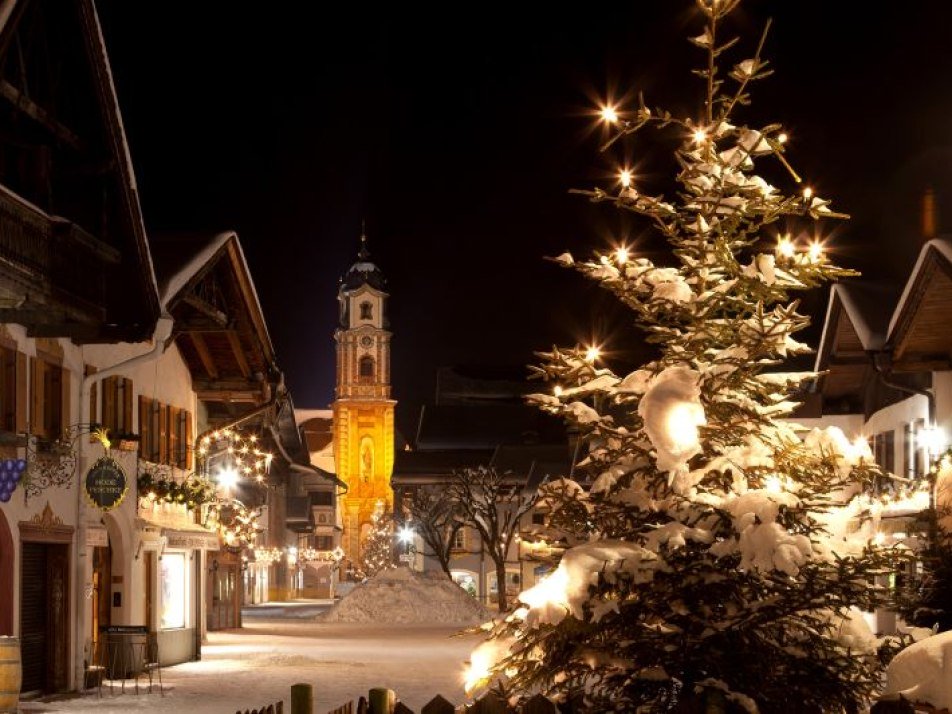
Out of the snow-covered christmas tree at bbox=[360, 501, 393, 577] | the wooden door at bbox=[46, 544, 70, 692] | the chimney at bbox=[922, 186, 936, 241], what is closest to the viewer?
the wooden door at bbox=[46, 544, 70, 692]

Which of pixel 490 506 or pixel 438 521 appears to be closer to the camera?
pixel 490 506

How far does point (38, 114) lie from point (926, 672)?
13039 millimetres

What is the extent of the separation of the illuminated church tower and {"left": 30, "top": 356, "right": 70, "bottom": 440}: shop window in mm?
107414

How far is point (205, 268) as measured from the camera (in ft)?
95.5

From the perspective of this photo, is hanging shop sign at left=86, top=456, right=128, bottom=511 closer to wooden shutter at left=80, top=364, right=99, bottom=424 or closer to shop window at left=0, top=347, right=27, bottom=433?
wooden shutter at left=80, top=364, right=99, bottom=424

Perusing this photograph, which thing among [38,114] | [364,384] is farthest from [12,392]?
[364,384]

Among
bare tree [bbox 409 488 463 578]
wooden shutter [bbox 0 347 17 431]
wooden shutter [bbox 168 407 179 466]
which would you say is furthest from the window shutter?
bare tree [bbox 409 488 463 578]

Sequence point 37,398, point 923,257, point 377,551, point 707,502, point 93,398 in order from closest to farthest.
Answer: point 707,502
point 37,398
point 923,257
point 93,398
point 377,551

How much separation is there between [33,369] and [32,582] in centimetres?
293

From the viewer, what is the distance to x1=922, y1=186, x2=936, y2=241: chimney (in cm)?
3512

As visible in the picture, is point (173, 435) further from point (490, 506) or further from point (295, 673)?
point (490, 506)

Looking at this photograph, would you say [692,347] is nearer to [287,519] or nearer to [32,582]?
[32,582]

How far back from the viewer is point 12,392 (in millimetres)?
21312

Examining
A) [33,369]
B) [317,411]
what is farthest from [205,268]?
[317,411]
